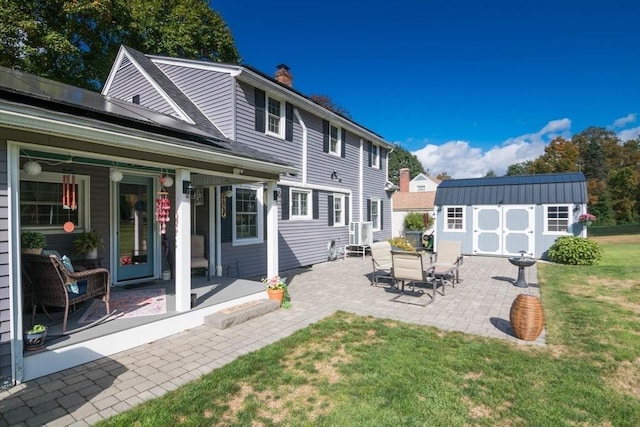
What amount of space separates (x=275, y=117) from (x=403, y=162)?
5373cm

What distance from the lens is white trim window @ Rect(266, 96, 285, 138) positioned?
32.6ft

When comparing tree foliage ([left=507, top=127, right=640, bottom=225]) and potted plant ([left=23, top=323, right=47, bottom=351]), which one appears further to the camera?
tree foliage ([left=507, top=127, right=640, bottom=225])

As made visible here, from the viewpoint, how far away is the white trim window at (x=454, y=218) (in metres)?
14.8

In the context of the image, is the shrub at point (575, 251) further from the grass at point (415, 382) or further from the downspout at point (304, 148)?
the downspout at point (304, 148)

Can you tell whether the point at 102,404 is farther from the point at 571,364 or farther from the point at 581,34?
the point at 581,34

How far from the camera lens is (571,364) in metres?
3.96

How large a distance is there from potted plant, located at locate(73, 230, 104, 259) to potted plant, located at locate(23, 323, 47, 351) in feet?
8.07

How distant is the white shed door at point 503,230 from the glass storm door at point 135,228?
505 inches

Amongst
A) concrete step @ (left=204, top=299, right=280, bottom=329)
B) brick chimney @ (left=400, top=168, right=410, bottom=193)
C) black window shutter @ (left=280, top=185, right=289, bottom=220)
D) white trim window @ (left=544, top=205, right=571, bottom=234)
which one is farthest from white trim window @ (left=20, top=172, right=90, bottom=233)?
brick chimney @ (left=400, top=168, right=410, bottom=193)

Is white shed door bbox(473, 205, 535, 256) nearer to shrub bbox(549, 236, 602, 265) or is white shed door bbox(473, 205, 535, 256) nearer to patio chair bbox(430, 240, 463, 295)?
shrub bbox(549, 236, 602, 265)

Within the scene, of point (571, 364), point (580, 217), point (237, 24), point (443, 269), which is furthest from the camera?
point (237, 24)

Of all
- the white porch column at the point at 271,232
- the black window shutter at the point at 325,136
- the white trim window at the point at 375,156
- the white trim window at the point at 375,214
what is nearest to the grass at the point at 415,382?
the white porch column at the point at 271,232

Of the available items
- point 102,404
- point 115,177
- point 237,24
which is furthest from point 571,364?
point 237,24

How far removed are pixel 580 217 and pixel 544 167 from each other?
21.9m
